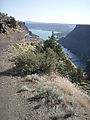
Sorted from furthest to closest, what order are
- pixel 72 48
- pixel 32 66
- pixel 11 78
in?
pixel 72 48
pixel 32 66
pixel 11 78

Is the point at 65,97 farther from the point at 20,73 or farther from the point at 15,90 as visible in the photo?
the point at 20,73

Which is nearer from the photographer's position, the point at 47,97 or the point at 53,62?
the point at 47,97

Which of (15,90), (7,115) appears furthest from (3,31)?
(7,115)

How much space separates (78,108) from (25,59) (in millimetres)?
6626

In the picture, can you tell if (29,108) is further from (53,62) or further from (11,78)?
(53,62)

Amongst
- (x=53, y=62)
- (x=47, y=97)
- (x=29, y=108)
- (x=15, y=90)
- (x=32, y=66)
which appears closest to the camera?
(x=29, y=108)

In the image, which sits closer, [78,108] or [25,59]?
[78,108]

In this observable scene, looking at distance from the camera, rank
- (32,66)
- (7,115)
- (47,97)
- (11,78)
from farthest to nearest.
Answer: (32,66)
(11,78)
(47,97)
(7,115)

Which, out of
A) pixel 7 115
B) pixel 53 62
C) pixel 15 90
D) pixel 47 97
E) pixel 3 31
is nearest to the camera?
pixel 7 115

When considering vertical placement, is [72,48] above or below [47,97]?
below

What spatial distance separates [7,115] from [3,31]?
40604 millimetres

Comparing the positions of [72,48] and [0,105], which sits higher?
[0,105]

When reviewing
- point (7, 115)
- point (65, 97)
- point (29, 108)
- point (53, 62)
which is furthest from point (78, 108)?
point (53, 62)

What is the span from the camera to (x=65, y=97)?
10.7 meters
